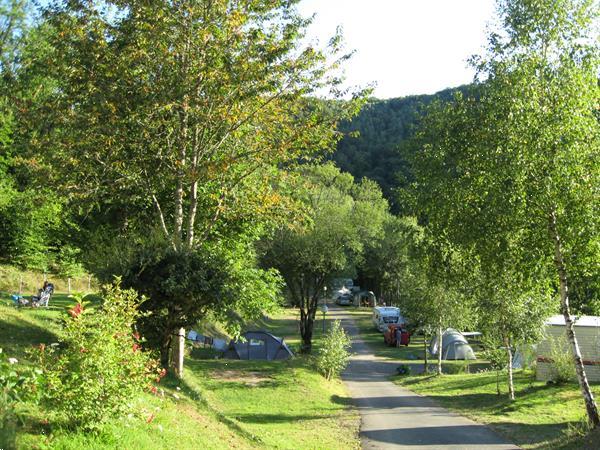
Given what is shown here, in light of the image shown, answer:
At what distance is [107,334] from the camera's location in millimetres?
6238

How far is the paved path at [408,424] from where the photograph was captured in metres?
11.9

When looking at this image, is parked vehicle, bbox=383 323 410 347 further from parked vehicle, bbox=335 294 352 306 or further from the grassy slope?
parked vehicle, bbox=335 294 352 306

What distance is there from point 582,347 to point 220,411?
13.4 meters

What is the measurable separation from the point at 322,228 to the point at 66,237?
50.7 feet

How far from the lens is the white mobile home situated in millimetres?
19703

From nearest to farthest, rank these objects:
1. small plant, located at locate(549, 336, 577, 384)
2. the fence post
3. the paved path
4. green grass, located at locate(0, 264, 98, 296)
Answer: the paved path < the fence post < small plant, located at locate(549, 336, 577, 384) < green grass, located at locate(0, 264, 98, 296)

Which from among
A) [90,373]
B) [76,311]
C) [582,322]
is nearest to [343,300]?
[582,322]

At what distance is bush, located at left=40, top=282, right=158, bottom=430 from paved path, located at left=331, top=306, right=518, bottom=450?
6912mm

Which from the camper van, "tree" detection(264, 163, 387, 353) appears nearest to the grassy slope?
"tree" detection(264, 163, 387, 353)

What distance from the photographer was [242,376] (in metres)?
20.1

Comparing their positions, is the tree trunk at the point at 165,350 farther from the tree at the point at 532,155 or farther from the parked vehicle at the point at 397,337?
the parked vehicle at the point at 397,337

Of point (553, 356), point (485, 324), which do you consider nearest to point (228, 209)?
point (485, 324)

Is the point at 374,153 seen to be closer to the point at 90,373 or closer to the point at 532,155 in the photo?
the point at 532,155

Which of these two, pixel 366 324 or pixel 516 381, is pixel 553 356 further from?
pixel 366 324
